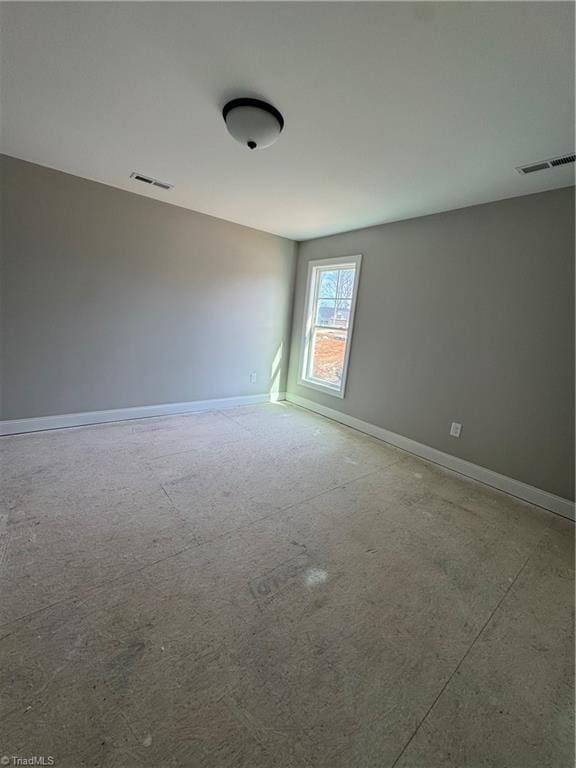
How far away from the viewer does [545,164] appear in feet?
6.54

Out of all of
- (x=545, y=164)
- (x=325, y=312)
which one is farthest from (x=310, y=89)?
(x=325, y=312)

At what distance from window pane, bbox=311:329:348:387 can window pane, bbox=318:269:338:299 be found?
1.61ft

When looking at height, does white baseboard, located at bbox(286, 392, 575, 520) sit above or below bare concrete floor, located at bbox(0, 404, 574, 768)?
above

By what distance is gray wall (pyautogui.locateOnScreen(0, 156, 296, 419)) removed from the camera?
2783 millimetres

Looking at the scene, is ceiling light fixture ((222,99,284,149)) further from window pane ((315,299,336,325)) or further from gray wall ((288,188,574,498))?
window pane ((315,299,336,325))

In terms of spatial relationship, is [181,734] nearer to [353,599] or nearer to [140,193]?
[353,599]

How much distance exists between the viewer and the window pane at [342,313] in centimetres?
400

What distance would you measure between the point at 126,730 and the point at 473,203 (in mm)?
3812

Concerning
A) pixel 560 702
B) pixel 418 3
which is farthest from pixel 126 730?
pixel 418 3

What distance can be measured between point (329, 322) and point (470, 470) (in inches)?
96.1

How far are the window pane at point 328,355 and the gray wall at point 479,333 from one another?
36cm

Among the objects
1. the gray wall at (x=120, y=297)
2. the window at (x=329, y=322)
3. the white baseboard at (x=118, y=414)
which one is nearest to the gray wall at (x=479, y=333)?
the window at (x=329, y=322)

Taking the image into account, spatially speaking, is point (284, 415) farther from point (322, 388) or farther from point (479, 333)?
point (479, 333)

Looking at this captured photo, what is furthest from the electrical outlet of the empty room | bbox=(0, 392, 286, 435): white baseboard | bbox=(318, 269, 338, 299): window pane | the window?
bbox=(0, 392, 286, 435): white baseboard
